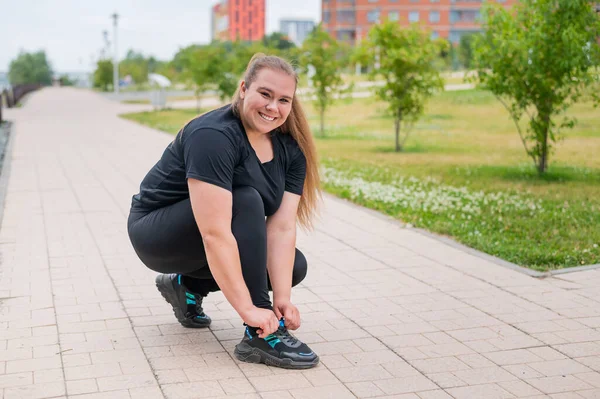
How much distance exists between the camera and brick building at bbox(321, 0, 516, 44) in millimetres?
94438

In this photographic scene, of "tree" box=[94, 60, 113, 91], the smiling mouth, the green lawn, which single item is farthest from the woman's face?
"tree" box=[94, 60, 113, 91]

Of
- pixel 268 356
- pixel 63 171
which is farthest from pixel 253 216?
pixel 63 171

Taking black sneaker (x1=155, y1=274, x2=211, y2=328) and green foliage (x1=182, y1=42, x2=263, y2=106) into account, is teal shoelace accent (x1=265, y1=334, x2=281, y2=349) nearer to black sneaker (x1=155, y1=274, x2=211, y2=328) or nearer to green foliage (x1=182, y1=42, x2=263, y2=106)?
black sneaker (x1=155, y1=274, x2=211, y2=328)

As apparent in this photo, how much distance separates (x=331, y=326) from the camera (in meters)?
4.73

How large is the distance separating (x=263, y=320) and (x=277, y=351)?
0.21 metres

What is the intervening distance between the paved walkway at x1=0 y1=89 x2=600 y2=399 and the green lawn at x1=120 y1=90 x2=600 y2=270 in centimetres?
59

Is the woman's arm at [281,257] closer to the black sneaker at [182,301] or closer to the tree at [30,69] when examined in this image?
the black sneaker at [182,301]

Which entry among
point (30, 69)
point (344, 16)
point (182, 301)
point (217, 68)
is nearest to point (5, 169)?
point (182, 301)

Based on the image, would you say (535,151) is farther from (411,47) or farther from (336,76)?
(336,76)

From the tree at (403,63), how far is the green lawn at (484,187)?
968 mm

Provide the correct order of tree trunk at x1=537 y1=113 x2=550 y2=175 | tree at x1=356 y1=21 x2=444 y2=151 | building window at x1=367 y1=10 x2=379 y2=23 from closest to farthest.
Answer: tree trunk at x1=537 y1=113 x2=550 y2=175 → tree at x1=356 y1=21 x2=444 y2=151 → building window at x1=367 y1=10 x2=379 y2=23

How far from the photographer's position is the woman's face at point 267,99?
13.0 feet

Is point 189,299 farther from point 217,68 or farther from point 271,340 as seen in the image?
point 217,68

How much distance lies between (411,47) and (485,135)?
4.99 meters
